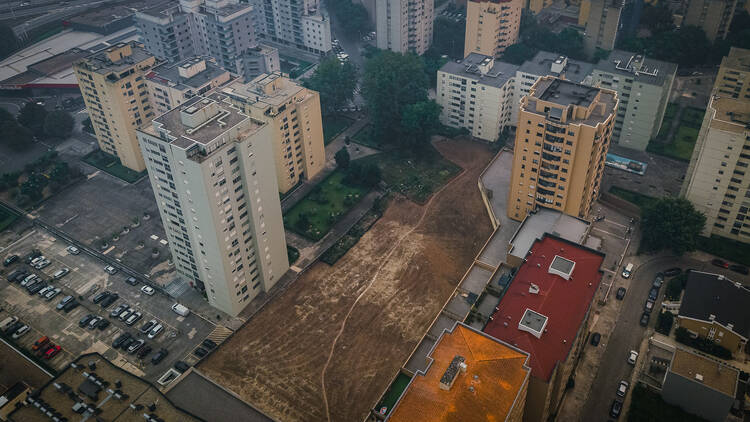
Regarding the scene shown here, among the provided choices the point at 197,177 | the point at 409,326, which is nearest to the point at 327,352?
the point at 409,326

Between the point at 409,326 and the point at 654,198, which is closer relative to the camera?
the point at 409,326

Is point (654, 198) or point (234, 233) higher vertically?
point (234, 233)

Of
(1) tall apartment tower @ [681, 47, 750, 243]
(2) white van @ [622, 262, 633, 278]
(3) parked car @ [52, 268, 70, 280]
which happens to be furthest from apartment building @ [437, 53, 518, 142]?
(3) parked car @ [52, 268, 70, 280]

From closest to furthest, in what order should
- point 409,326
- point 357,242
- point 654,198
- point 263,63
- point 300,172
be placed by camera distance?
point 409,326
point 357,242
point 654,198
point 300,172
point 263,63

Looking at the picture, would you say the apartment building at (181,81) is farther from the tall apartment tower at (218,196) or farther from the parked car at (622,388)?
the parked car at (622,388)

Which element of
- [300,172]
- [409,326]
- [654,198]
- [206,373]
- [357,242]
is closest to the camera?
[206,373]

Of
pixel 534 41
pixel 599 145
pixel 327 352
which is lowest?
pixel 327 352

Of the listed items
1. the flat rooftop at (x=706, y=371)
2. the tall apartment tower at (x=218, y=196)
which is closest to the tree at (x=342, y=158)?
the tall apartment tower at (x=218, y=196)

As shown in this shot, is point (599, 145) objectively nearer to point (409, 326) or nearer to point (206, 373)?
point (409, 326)
